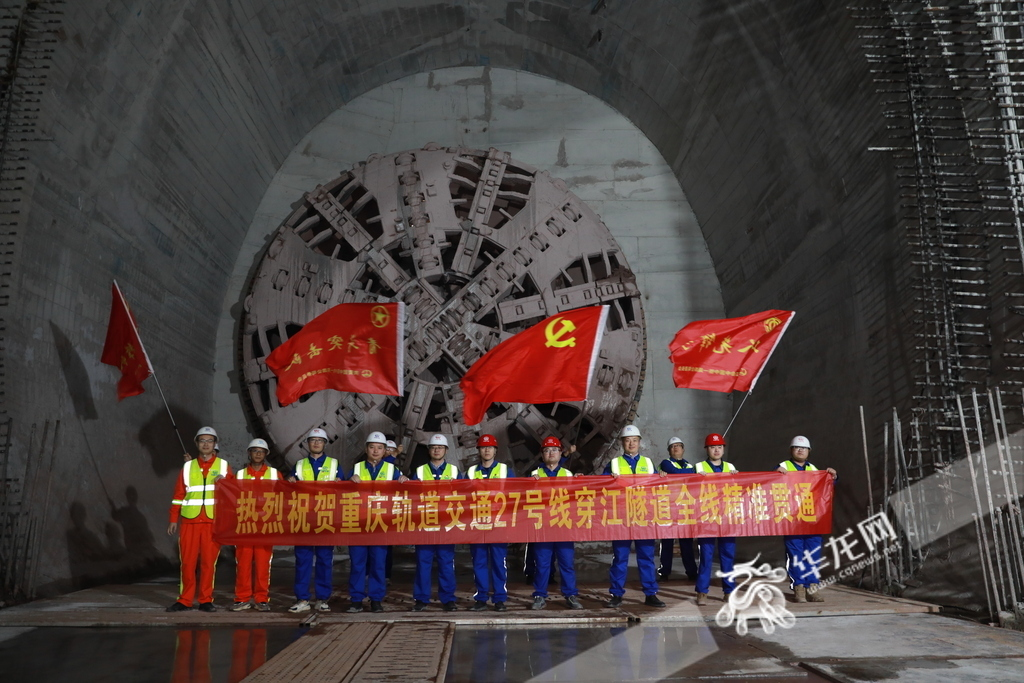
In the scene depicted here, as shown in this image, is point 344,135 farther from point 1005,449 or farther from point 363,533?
point 1005,449

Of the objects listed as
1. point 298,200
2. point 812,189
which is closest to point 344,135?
point 298,200

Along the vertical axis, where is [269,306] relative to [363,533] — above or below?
above

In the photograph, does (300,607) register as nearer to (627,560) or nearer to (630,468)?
(627,560)

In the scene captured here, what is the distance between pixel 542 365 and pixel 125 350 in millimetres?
4326

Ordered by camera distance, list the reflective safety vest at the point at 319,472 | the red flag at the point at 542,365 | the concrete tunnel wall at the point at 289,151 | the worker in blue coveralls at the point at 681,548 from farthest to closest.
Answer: the worker in blue coveralls at the point at 681,548, the concrete tunnel wall at the point at 289,151, the red flag at the point at 542,365, the reflective safety vest at the point at 319,472

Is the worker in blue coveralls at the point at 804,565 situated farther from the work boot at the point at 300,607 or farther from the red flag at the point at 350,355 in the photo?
the work boot at the point at 300,607

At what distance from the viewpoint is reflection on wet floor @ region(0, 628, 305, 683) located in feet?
16.0

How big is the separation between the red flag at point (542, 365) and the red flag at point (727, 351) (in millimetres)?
1121

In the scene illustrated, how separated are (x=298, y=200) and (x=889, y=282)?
8.61m

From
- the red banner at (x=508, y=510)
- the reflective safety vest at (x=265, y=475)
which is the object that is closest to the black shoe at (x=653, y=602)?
the red banner at (x=508, y=510)

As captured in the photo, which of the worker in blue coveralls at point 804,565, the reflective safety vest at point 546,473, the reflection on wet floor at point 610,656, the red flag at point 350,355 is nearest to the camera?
the reflection on wet floor at point 610,656

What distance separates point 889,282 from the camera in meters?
8.51

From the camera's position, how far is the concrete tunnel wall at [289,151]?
8172mm

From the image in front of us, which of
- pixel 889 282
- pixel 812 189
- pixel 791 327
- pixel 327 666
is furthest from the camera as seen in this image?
pixel 791 327
